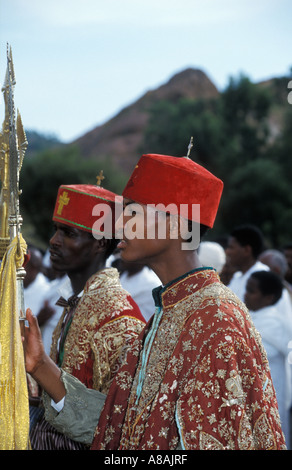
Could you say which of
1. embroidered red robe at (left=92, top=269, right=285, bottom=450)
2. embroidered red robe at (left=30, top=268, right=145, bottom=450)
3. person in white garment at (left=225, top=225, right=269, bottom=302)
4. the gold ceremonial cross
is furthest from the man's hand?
person in white garment at (left=225, top=225, right=269, bottom=302)

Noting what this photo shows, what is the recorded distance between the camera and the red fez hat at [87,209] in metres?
3.90

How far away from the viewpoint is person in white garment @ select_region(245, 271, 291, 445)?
5.81 metres

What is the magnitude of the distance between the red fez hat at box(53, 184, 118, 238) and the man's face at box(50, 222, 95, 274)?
0.05 m

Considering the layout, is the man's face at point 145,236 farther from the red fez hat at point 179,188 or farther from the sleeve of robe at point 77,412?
the sleeve of robe at point 77,412

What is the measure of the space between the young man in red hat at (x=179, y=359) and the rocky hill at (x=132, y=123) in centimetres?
5622

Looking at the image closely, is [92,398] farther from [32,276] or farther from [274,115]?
[274,115]

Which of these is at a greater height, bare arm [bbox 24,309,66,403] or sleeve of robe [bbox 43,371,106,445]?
bare arm [bbox 24,309,66,403]

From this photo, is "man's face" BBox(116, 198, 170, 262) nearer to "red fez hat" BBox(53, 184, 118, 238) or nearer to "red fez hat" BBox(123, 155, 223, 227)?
"red fez hat" BBox(123, 155, 223, 227)

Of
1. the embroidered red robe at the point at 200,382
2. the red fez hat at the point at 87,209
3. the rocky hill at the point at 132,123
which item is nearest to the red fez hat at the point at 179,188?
the embroidered red robe at the point at 200,382

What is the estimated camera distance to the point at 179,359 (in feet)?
7.66

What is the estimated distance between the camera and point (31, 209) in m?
34.3

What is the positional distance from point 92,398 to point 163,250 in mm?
865
